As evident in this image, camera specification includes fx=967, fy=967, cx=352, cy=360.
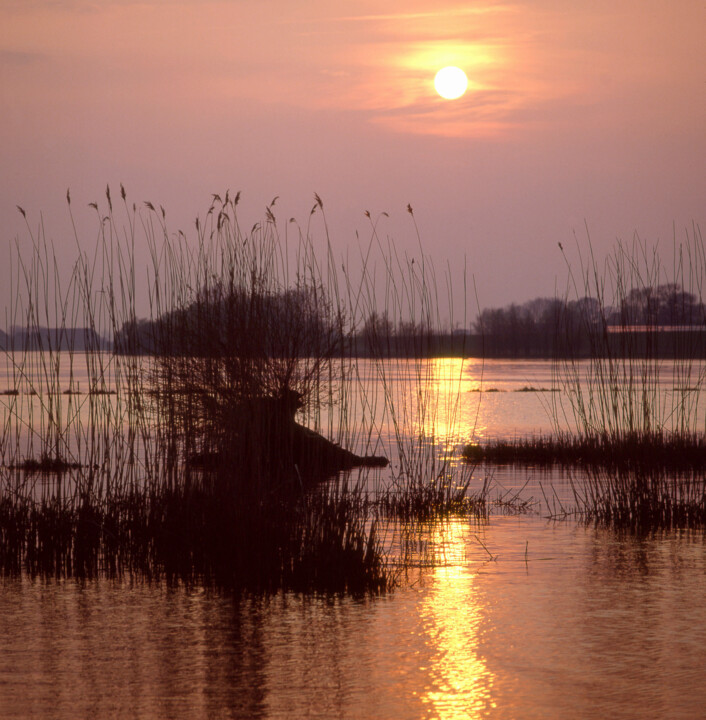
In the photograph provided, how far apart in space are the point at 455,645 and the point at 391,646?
308 millimetres

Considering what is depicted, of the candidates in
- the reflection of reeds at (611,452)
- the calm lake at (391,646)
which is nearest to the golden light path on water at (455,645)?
the calm lake at (391,646)

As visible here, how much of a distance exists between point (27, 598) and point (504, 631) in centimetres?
261

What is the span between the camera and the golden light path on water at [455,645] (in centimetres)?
376

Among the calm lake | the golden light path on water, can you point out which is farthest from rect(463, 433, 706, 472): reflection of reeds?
the golden light path on water

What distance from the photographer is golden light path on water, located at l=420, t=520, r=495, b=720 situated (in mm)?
3760

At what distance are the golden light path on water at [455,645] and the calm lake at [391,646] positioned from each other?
0.04 feet

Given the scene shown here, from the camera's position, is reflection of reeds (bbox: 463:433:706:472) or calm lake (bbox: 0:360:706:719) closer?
calm lake (bbox: 0:360:706:719)

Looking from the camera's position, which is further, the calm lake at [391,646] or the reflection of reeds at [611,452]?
the reflection of reeds at [611,452]

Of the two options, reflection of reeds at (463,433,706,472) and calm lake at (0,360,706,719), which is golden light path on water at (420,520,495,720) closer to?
calm lake at (0,360,706,719)

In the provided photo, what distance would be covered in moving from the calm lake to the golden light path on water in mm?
12

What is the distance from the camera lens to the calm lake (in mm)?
3750

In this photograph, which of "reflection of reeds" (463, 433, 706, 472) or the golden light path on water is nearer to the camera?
the golden light path on water

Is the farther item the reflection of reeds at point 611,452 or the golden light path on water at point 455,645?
the reflection of reeds at point 611,452

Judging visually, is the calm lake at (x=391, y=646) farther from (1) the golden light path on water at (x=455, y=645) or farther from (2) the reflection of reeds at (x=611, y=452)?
(2) the reflection of reeds at (x=611, y=452)
